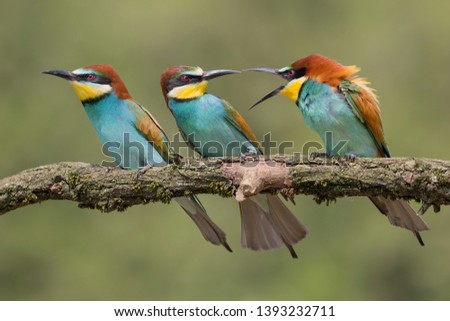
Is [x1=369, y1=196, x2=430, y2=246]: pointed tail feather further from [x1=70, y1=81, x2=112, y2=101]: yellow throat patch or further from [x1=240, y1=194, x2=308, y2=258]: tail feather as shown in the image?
[x1=70, y1=81, x2=112, y2=101]: yellow throat patch

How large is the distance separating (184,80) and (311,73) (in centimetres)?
65

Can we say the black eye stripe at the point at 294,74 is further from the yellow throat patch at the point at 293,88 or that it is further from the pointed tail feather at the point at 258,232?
the pointed tail feather at the point at 258,232

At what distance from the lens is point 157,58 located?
8.56m

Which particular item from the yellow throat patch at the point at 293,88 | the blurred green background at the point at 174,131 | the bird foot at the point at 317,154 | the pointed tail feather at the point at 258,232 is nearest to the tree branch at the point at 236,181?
the bird foot at the point at 317,154

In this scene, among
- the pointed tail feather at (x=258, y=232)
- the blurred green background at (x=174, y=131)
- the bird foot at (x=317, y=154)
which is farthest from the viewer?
the blurred green background at (x=174, y=131)

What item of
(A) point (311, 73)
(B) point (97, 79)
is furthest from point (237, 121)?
(B) point (97, 79)

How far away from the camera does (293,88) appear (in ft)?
14.8

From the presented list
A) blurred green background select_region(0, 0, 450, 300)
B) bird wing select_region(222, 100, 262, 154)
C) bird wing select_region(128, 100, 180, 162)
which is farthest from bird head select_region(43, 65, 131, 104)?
blurred green background select_region(0, 0, 450, 300)

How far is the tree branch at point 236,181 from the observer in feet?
12.6

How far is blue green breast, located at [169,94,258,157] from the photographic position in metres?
4.62

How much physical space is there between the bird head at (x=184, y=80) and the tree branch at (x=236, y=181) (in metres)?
0.69

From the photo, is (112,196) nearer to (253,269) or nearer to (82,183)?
(82,183)

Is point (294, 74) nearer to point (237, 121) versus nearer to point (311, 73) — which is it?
point (311, 73)

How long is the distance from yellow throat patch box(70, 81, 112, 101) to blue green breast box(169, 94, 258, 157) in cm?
40
